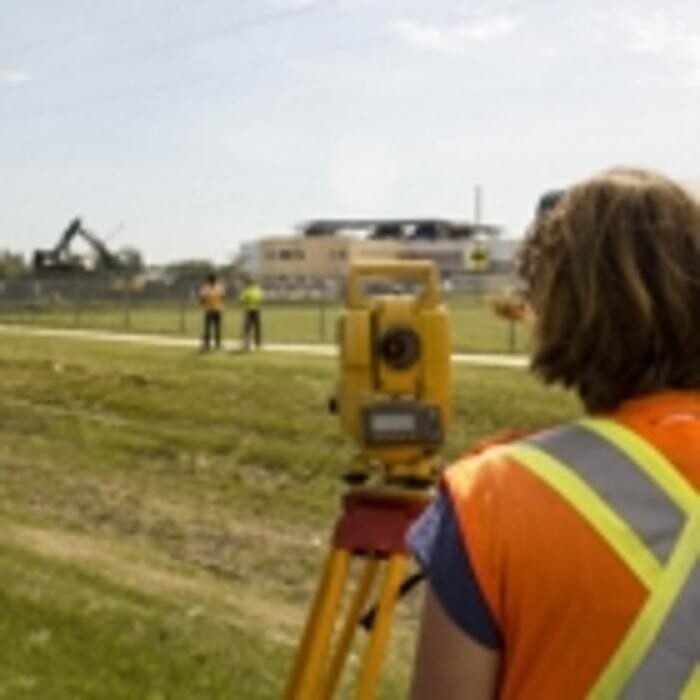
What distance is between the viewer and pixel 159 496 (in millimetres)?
13109

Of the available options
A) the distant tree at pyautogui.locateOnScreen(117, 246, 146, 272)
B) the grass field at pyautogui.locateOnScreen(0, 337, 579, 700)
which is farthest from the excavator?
the grass field at pyautogui.locateOnScreen(0, 337, 579, 700)

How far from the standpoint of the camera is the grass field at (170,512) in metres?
6.62

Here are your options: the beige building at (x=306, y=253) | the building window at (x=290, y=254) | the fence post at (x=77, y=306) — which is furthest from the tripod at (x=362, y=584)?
the building window at (x=290, y=254)

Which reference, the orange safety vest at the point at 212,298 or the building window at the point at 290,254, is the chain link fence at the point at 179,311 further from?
the building window at the point at 290,254

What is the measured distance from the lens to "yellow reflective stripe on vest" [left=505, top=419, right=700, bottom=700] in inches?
67.7

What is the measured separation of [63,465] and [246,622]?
674 centimetres

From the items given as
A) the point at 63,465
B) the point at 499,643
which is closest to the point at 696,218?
the point at 499,643

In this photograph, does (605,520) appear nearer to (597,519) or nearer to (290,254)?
(597,519)

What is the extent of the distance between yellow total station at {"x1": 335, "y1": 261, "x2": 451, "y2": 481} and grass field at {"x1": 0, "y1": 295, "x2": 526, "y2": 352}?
2414 centimetres

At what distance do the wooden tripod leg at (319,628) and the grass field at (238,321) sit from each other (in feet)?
80.3

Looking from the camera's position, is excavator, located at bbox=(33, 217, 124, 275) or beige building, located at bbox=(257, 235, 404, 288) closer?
excavator, located at bbox=(33, 217, 124, 275)

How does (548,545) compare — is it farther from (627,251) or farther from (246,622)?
(246,622)

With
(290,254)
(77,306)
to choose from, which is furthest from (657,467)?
(290,254)

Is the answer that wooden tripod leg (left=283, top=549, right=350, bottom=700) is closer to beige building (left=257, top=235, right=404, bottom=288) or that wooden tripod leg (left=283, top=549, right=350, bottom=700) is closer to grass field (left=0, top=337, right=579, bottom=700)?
grass field (left=0, top=337, right=579, bottom=700)
